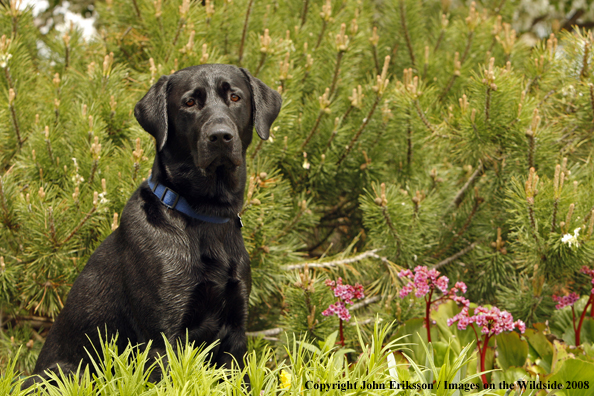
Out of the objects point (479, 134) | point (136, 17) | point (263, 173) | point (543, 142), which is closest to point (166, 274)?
point (263, 173)

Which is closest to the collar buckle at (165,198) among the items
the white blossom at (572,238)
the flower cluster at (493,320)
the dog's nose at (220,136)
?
the dog's nose at (220,136)

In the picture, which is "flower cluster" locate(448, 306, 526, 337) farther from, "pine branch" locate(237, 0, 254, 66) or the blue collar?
"pine branch" locate(237, 0, 254, 66)

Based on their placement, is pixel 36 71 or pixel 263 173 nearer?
pixel 263 173

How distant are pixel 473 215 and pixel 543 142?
24.4 inches

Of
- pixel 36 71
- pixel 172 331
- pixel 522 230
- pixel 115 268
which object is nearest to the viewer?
pixel 172 331

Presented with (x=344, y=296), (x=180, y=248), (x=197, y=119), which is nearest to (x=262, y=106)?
(x=197, y=119)

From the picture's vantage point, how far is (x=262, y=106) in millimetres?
2428

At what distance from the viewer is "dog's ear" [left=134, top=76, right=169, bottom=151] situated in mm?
2230

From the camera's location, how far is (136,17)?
404cm

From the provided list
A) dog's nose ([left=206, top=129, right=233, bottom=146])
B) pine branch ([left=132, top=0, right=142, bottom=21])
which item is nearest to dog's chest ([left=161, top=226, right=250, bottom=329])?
dog's nose ([left=206, top=129, right=233, bottom=146])

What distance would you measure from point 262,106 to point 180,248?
0.79 m

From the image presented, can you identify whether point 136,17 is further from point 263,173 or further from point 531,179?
point 531,179

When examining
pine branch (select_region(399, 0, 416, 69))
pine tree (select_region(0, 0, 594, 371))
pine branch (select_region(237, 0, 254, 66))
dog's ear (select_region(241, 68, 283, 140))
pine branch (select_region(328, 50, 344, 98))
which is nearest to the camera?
dog's ear (select_region(241, 68, 283, 140))

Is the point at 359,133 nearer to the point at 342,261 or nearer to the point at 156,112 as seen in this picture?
the point at 342,261
